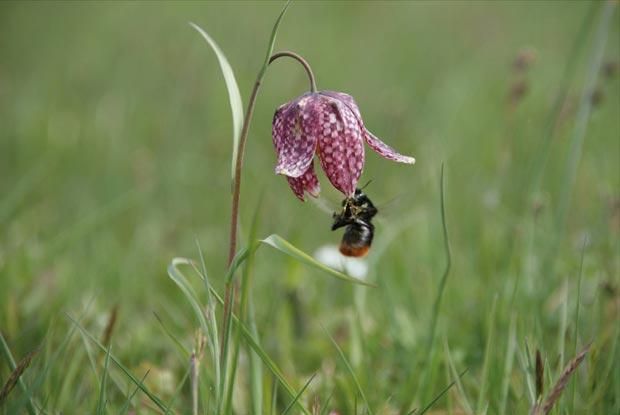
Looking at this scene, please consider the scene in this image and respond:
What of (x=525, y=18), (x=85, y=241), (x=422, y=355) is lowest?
(x=85, y=241)

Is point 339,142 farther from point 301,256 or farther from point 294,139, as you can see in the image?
point 301,256

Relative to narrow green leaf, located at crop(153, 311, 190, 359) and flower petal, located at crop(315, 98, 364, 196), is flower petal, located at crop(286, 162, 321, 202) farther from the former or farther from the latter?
narrow green leaf, located at crop(153, 311, 190, 359)

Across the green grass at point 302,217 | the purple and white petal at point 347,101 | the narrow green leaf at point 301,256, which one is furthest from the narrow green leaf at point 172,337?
the purple and white petal at point 347,101

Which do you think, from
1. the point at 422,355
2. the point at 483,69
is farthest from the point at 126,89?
the point at 422,355

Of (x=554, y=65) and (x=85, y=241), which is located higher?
(x=554, y=65)

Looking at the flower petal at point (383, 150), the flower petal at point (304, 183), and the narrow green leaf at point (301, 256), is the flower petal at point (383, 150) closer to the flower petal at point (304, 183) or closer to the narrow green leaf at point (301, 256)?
the flower petal at point (304, 183)

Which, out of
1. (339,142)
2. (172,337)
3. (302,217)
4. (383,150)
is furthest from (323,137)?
(302,217)

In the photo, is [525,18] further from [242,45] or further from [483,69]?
[242,45]
